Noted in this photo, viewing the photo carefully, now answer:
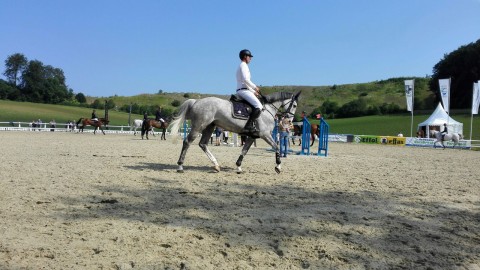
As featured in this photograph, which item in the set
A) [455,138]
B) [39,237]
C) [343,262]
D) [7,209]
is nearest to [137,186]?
[7,209]

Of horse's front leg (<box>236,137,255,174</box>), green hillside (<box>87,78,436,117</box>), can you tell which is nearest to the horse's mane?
Result: horse's front leg (<box>236,137,255,174</box>)

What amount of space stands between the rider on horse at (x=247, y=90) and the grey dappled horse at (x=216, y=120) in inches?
6.8

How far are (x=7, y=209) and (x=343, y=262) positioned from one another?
421 centimetres

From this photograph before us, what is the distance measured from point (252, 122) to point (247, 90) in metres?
0.78

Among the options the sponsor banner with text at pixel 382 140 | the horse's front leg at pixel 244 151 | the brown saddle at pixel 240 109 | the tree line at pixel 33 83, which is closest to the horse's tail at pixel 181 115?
the brown saddle at pixel 240 109

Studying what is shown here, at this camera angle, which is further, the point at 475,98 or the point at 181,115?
the point at 475,98

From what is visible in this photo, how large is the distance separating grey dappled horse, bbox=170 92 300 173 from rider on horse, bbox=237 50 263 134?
17 cm

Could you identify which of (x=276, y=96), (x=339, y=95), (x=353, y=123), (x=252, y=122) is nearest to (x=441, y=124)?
(x=353, y=123)

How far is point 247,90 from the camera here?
980 cm

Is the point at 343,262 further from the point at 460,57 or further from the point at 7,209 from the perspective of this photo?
the point at 460,57

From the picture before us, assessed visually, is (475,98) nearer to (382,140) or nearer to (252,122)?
(382,140)

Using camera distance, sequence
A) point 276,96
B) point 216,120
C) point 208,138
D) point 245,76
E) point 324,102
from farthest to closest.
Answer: point 324,102
point 276,96
point 208,138
point 216,120
point 245,76

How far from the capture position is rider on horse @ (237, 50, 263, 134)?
9680 millimetres

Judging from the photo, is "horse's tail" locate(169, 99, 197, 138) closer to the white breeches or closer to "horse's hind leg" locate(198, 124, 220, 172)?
"horse's hind leg" locate(198, 124, 220, 172)
